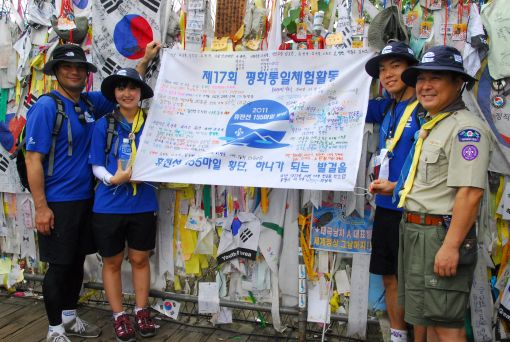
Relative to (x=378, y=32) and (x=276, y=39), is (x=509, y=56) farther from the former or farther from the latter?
(x=276, y=39)

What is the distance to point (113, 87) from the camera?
3.57 m

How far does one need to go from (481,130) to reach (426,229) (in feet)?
2.03

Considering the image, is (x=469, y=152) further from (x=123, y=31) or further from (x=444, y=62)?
(x=123, y=31)

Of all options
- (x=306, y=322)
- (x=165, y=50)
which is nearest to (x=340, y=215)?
(x=306, y=322)

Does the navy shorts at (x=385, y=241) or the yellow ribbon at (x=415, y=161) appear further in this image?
the navy shorts at (x=385, y=241)

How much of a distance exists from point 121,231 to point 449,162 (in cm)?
251

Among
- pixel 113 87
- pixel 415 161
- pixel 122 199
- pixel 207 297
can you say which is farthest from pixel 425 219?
pixel 113 87

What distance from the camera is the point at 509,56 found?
9.83ft

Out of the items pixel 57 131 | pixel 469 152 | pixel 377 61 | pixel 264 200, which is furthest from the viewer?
pixel 264 200

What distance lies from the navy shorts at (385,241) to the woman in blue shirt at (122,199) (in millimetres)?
1809

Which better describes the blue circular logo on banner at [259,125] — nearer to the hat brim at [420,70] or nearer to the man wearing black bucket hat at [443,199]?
the hat brim at [420,70]

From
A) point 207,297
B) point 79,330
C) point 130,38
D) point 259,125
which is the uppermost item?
point 130,38

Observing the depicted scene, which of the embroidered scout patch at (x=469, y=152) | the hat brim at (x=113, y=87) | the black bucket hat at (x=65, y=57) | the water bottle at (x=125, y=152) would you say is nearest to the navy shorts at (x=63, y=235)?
the water bottle at (x=125, y=152)

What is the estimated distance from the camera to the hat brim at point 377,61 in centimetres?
287
